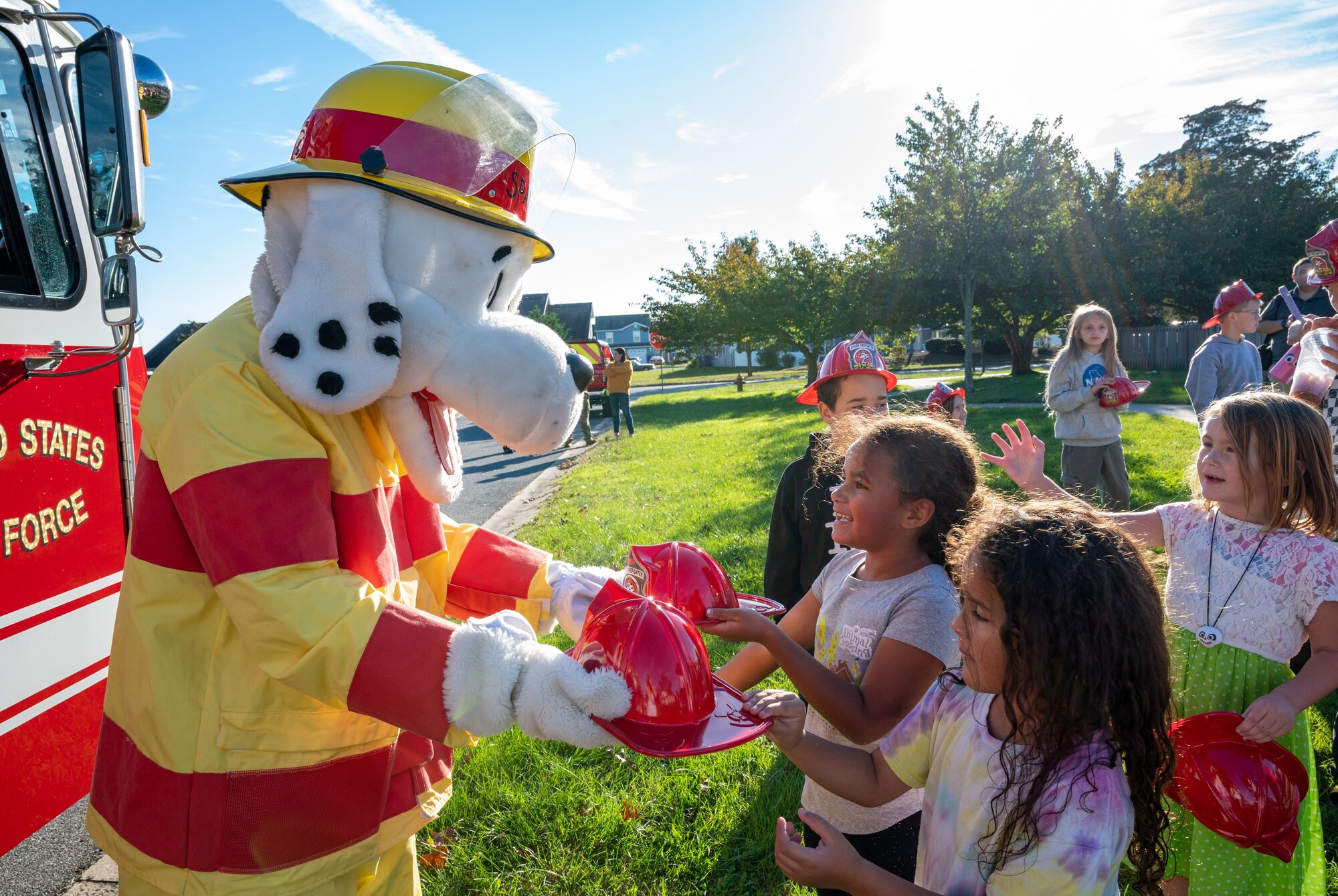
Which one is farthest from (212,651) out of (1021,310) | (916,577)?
(1021,310)

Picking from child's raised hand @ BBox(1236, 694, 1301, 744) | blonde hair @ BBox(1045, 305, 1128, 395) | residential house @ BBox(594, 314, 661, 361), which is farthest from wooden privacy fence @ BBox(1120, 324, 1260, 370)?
residential house @ BBox(594, 314, 661, 361)

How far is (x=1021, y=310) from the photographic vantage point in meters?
26.1

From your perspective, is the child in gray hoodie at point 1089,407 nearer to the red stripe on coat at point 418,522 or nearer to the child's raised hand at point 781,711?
the child's raised hand at point 781,711

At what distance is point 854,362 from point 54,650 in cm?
316

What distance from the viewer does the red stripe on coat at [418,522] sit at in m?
1.91

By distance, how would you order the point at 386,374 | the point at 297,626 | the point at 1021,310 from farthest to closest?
the point at 1021,310, the point at 386,374, the point at 297,626

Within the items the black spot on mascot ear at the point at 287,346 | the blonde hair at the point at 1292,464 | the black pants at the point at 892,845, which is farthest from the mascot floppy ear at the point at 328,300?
the blonde hair at the point at 1292,464

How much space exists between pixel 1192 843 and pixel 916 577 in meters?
1.32

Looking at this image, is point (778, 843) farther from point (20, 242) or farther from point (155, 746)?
point (20, 242)

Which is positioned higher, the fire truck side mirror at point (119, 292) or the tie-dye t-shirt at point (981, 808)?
the fire truck side mirror at point (119, 292)

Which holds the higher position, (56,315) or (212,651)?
(56,315)

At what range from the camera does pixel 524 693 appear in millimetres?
1338

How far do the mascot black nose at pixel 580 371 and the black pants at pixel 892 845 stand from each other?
149 centimetres

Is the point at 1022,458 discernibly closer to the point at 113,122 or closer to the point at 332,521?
the point at 332,521
